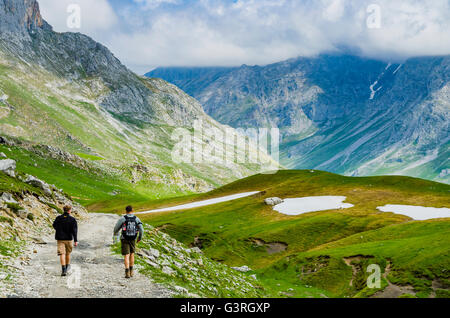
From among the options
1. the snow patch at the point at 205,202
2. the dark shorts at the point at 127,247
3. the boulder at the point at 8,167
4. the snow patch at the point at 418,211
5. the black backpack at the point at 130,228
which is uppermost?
the snow patch at the point at 205,202

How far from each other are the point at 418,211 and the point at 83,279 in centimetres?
6850

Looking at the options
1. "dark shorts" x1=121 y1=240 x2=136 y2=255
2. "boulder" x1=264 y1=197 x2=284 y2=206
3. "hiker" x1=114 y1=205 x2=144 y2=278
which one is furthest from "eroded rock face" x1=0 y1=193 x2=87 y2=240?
"boulder" x1=264 y1=197 x2=284 y2=206

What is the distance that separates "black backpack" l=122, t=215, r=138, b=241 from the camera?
24531mm

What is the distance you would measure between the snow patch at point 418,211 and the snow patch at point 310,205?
8.90m

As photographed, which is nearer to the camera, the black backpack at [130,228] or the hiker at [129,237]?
the hiker at [129,237]

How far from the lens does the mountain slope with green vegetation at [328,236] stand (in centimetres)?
4222

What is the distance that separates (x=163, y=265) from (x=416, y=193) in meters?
78.9

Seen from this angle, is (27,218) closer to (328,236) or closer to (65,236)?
(65,236)

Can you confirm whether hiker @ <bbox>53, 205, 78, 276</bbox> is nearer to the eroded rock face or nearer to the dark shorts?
the dark shorts

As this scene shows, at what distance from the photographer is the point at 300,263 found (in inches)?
2090

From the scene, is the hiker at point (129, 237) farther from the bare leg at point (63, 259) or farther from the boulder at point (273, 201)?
the boulder at point (273, 201)

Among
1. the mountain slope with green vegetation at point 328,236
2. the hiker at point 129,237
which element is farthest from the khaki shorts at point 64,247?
the mountain slope with green vegetation at point 328,236
